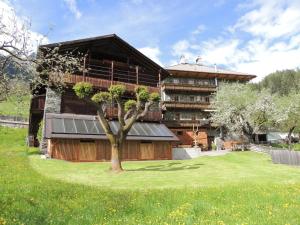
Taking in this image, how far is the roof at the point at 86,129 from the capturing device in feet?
114

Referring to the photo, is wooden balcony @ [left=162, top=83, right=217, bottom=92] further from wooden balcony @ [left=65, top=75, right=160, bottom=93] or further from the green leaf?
the green leaf

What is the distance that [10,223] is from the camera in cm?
949

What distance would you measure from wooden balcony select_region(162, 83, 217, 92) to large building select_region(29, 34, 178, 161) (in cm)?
1437

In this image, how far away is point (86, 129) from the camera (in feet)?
121

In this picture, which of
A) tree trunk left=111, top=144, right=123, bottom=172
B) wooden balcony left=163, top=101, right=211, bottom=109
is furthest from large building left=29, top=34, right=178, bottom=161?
wooden balcony left=163, top=101, right=211, bottom=109

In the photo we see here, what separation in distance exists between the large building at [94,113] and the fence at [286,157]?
11.2 m

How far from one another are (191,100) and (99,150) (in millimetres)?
34071

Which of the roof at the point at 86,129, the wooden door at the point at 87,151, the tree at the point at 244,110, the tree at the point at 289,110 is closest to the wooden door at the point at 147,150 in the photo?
the roof at the point at 86,129

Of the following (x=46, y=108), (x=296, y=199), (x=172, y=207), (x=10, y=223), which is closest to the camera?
(x=10, y=223)

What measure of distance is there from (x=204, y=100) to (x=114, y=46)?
27359mm

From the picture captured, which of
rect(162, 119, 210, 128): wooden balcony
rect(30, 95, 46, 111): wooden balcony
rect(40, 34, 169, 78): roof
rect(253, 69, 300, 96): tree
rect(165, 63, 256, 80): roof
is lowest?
rect(162, 119, 210, 128): wooden balcony

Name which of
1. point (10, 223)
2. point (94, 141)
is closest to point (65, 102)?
point (94, 141)

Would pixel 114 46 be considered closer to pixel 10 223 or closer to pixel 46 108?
pixel 46 108

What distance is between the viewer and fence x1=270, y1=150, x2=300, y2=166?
36362mm
